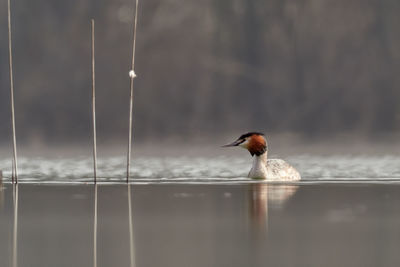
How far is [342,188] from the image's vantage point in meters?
19.8

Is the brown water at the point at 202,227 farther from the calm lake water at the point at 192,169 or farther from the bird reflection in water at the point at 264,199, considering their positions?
the calm lake water at the point at 192,169

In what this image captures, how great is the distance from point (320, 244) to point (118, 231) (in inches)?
101

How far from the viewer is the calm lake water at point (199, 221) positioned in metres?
10.0

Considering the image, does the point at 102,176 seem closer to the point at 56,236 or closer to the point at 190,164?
the point at 190,164

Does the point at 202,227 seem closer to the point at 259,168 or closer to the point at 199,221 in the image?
the point at 199,221

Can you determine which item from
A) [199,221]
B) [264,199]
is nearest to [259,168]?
[264,199]

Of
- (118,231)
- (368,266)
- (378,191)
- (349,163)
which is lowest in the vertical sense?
(368,266)

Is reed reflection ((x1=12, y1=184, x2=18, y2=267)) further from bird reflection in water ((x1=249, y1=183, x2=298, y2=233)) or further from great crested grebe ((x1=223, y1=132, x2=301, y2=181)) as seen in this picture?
great crested grebe ((x1=223, y1=132, x2=301, y2=181))

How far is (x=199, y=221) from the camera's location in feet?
43.8

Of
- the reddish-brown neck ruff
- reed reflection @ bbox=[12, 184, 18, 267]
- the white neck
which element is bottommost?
reed reflection @ bbox=[12, 184, 18, 267]

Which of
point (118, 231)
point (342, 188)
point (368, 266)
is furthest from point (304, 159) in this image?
point (368, 266)

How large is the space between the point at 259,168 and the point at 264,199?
6.12 metres

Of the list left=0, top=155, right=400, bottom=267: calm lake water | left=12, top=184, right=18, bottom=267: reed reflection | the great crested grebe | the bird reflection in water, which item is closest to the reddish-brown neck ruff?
the great crested grebe

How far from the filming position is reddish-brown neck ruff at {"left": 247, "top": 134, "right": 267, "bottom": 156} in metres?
23.5
